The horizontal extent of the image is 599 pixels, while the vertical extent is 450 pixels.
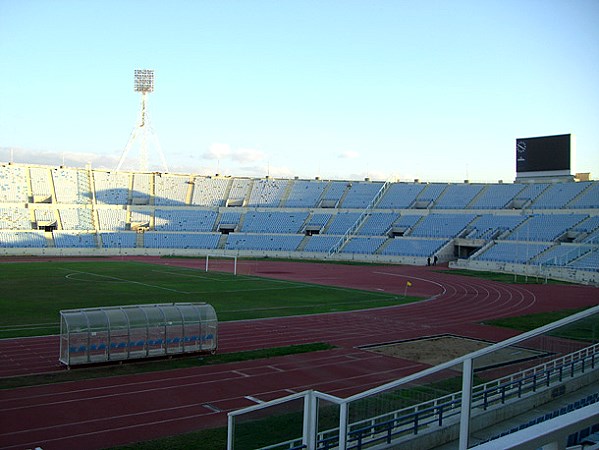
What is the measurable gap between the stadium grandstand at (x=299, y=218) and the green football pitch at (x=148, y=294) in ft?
70.3

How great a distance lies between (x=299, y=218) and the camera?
79.4 meters

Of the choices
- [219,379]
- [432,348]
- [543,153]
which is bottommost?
[219,379]

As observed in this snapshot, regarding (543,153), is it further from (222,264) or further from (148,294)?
(148,294)

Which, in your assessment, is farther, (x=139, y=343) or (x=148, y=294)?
(x=148, y=294)

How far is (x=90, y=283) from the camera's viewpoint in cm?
3938

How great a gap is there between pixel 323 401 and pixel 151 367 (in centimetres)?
1211

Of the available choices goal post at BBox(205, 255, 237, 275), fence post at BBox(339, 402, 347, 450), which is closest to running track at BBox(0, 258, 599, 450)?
fence post at BBox(339, 402, 347, 450)

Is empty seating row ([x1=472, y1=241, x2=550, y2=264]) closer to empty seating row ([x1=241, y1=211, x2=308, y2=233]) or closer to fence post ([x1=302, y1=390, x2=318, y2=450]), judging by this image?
empty seating row ([x1=241, y1=211, x2=308, y2=233])

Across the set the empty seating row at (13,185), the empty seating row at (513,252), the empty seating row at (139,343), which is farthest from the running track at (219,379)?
the empty seating row at (13,185)

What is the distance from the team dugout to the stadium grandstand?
3847cm

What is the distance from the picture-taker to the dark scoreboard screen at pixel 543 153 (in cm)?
6606

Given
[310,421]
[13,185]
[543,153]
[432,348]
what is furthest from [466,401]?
[13,185]

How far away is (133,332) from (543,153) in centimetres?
6028

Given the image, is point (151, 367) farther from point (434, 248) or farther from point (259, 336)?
point (434, 248)
